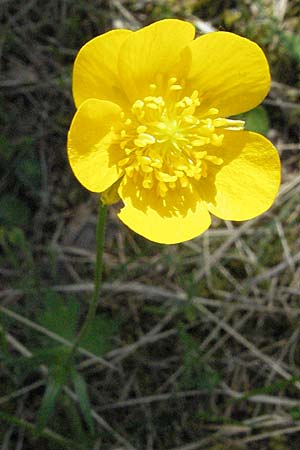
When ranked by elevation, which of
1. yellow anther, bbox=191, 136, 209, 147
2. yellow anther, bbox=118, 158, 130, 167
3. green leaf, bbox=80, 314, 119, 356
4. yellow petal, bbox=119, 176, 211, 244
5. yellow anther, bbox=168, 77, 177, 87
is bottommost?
green leaf, bbox=80, 314, 119, 356

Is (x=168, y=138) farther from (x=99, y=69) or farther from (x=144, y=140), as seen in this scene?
(x=99, y=69)

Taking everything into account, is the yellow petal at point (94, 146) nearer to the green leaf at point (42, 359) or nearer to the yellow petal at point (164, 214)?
the yellow petal at point (164, 214)

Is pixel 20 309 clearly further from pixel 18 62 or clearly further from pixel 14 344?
pixel 18 62

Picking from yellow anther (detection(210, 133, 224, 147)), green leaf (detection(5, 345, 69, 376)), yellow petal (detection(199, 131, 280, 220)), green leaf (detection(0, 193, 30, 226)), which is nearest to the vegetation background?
green leaf (detection(0, 193, 30, 226))

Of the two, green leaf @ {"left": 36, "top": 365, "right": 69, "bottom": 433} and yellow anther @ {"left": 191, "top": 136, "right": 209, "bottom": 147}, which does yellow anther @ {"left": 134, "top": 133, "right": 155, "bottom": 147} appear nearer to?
yellow anther @ {"left": 191, "top": 136, "right": 209, "bottom": 147}

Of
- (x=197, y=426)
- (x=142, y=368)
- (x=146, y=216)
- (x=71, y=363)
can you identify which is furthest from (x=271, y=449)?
(x=146, y=216)

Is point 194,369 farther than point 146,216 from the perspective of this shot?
Yes
